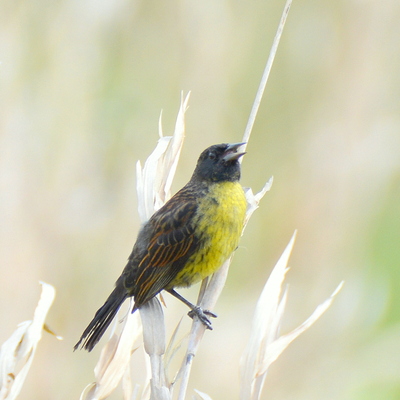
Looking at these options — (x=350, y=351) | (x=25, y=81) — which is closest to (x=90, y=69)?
(x=25, y=81)

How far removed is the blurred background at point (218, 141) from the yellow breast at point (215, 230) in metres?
0.54

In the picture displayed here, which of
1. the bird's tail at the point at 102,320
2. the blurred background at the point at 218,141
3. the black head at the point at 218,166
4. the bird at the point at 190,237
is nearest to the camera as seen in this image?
the bird's tail at the point at 102,320

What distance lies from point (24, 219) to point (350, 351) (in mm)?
1762

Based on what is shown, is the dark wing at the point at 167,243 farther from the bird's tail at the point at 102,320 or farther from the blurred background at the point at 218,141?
the blurred background at the point at 218,141

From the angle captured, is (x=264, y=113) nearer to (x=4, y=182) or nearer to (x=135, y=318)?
(x=4, y=182)

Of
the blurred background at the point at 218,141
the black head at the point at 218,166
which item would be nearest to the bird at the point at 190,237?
the black head at the point at 218,166

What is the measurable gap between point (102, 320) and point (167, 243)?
441mm

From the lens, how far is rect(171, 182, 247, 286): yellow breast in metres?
2.64

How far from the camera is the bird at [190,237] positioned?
262cm

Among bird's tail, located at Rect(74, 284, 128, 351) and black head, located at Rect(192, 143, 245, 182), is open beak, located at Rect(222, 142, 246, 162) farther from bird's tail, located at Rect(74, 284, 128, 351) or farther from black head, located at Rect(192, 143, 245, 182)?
bird's tail, located at Rect(74, 284, 128, 351)

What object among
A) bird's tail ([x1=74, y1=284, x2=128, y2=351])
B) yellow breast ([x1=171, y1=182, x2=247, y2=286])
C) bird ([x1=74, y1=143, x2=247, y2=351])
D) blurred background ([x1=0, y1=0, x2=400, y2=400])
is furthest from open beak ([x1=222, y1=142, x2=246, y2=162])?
bird's tail ([x1=74, y1=284, x2=128, y2=351])

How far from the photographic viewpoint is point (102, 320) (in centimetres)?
251

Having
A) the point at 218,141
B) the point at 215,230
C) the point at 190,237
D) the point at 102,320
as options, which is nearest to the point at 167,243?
the point at 190,237

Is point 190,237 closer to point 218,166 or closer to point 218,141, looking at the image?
point 218,166
